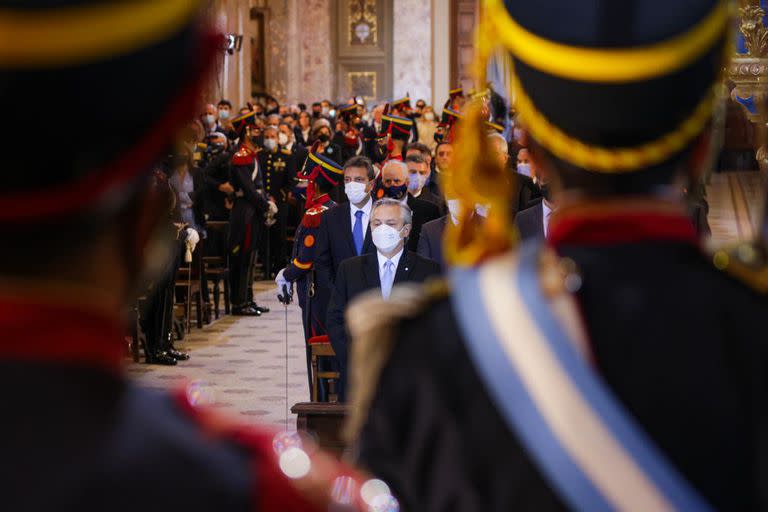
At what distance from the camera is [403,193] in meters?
11.2

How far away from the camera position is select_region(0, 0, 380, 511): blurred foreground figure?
1.34m

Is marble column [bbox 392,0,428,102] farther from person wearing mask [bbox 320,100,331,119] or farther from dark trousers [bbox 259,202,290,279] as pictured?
dark trousers [bbox 259,202,290,279]

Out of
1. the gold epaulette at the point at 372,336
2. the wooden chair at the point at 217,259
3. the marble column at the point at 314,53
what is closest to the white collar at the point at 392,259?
the gold epaulette at the point at 372,336

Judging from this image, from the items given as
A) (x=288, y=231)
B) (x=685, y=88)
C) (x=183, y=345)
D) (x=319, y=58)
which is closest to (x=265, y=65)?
(x=319, y=58)

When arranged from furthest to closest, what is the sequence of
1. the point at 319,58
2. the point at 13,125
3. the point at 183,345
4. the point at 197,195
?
the point at 319,58
the point at 197,195
the point at 183,345
the point at 13,125

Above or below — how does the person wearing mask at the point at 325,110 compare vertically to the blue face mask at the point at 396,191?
below

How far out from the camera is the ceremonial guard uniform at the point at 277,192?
20.1 m

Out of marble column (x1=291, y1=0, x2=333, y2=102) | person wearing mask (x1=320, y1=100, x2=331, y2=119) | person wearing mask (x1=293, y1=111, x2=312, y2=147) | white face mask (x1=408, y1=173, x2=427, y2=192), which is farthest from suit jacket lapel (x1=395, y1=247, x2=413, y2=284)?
marble column (x1=291, y1=0, x2=333, y2=102)

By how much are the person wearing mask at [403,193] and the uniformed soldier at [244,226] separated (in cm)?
566

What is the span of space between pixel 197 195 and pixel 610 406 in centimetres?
1523

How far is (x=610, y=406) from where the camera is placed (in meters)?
1.95

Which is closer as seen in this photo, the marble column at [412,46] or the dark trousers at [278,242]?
the dark trousers at [278,242]

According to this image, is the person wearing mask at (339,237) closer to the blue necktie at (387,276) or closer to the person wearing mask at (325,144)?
the blue necktie at (387,276)

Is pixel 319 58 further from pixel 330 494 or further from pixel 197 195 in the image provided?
pixel 330 494
